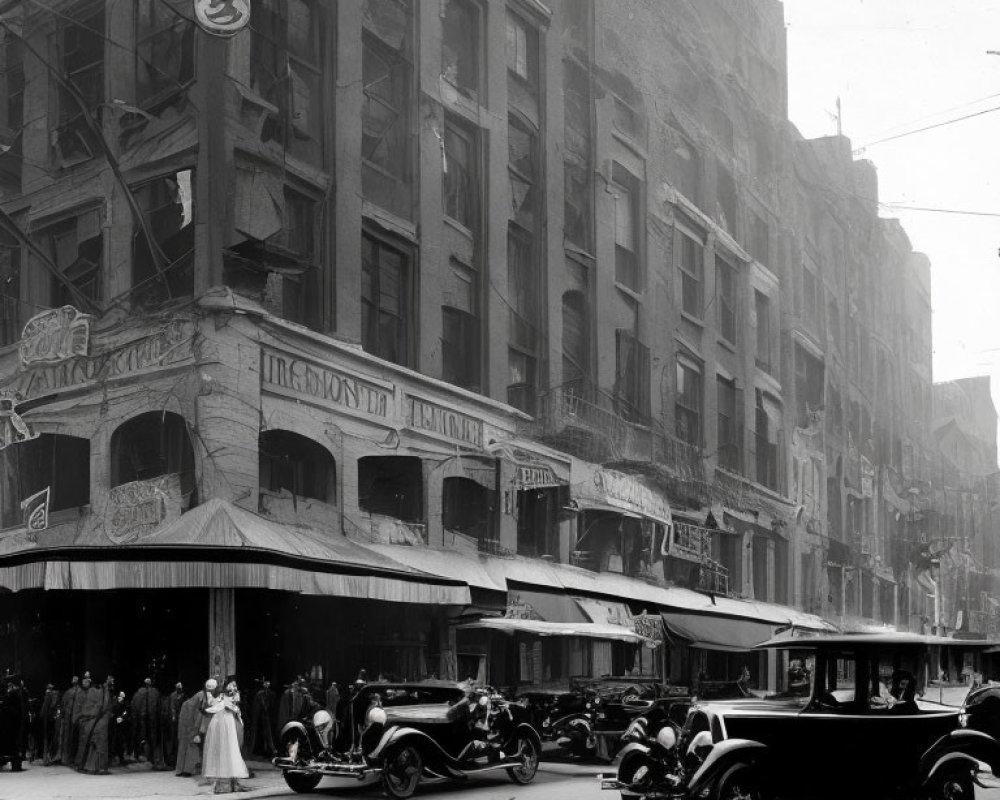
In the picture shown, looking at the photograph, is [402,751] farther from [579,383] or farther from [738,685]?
[579,383]

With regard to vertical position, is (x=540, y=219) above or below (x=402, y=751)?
above

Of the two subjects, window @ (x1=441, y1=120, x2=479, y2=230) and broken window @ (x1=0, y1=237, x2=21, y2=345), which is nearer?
broken window @ (x1=0, y1=237, x2=21, y2=345)

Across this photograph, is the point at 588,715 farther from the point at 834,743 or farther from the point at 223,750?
the point at 834,743

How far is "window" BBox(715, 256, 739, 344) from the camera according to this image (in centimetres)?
4638

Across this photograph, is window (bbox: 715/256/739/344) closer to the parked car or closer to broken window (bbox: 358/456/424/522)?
broken window (bbox: 358/456/424/522)

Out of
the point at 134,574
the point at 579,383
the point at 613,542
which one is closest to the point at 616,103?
the point at 579,383

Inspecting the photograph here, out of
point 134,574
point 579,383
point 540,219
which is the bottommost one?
point 134,574

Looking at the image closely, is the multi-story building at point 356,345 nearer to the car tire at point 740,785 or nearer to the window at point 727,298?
the window at point 727,298

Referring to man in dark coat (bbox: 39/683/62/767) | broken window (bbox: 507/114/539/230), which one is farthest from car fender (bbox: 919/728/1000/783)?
broken window (bbox: 507/114/539/230)

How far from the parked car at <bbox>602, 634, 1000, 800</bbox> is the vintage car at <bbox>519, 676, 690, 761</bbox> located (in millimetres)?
7791

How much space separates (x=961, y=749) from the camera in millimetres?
15344

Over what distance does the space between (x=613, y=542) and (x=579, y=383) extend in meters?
4.60

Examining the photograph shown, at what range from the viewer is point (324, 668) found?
26.0 m

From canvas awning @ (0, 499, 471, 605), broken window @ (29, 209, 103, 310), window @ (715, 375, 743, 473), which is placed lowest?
canvas awning @ (0, 499, 471, 605)
